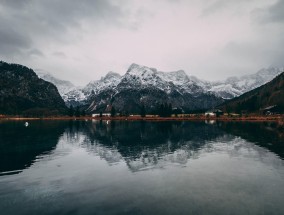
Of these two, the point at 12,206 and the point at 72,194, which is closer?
the point at 12,206

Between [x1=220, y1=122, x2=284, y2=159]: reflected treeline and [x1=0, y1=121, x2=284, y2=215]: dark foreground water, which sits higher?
[x1=220, y1=122, x2=284, y2=159]: reflected treeline

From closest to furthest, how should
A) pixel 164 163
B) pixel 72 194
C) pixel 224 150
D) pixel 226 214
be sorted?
pixel 226 214 < pixel 72 194 < pixel 164 163 < pixel 224 150

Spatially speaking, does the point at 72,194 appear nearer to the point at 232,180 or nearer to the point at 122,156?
the point at 232,180

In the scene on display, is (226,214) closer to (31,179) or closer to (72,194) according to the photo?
(72,194)

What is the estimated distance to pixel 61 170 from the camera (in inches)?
2240

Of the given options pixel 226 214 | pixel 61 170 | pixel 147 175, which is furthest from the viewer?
pixel 61 170

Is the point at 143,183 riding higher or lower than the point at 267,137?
lower

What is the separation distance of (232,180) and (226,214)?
1677 cm

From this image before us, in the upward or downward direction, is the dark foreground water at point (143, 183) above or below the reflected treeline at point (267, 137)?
below

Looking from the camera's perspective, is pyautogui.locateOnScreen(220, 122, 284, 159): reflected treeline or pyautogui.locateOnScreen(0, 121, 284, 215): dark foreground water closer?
pyautogui.locateOnScreen(0, 121, 284, 215): dark foreground water

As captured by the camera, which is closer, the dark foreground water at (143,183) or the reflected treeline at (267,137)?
the dark foreground water at (143,183)

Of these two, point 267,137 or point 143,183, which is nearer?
point 143,183

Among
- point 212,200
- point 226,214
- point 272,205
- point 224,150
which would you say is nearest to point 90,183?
point 212,200

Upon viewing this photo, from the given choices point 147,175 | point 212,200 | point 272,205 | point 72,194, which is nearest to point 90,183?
point 72,194
